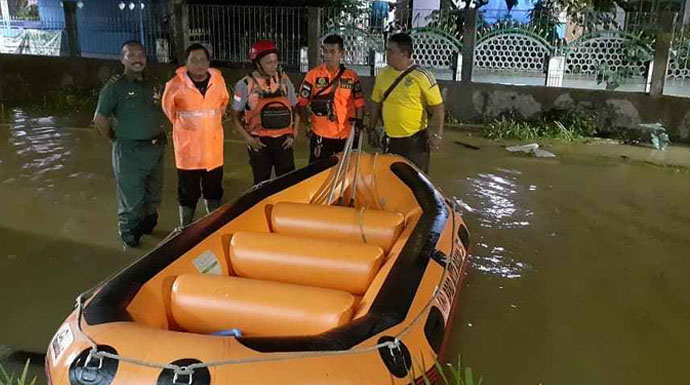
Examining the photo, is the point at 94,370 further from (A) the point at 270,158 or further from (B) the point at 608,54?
(B) the point at 608,54

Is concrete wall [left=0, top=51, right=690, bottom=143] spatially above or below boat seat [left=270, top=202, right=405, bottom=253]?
above

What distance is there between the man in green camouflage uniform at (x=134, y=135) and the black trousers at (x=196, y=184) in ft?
0.67

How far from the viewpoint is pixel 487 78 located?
29.1 ft

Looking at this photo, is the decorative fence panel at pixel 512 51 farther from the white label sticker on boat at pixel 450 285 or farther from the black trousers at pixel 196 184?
the white label sticker on boat at pixel 450 285

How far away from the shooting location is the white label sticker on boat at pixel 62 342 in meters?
2.18

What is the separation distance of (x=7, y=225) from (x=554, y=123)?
6.51 metres

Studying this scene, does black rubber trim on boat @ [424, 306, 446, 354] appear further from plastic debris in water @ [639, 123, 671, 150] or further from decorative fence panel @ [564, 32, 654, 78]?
decorative fence panel @ [564, 32, 654, 78]

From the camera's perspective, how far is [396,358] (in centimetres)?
221

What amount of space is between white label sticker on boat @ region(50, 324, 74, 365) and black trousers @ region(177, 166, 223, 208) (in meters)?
2.12

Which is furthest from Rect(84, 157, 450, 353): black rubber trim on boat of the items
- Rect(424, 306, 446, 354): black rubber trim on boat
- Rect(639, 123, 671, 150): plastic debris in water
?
Rect(639, 123, 671, 150): plastic debris in water

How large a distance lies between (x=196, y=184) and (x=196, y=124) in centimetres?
48

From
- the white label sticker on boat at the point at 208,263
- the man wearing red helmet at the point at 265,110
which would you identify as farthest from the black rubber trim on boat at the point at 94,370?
the man wearing red helmet at the point at 265,110

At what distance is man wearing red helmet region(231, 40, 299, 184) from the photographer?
14.1ft

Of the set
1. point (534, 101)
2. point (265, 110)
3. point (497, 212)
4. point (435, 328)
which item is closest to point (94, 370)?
point (435, 328)
